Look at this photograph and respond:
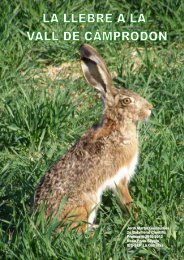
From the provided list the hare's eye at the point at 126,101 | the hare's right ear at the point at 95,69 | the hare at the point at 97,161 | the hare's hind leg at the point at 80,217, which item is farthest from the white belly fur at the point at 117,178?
the hare's right ear at the point at 95,69

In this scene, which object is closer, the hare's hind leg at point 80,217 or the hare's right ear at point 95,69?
the hare's hind leg at point 80,217

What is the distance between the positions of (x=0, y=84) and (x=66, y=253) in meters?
2.62

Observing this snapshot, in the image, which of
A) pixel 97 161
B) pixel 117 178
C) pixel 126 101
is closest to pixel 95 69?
pixel 126 101

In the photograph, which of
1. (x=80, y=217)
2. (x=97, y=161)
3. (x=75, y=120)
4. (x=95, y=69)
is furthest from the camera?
(x=75, y=120)

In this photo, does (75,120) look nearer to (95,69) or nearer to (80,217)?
(95,69)

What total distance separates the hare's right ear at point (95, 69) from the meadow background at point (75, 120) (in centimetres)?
61

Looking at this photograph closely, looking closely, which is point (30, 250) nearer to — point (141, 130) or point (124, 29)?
point (141, 130)

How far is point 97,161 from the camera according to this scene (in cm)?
627

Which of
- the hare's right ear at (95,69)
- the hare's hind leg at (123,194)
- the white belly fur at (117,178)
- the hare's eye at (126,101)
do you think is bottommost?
the hare's hind leg at (123,194)

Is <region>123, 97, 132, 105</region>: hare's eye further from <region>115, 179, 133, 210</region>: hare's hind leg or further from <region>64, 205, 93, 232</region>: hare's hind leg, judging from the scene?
<region>64, 205, 93, 232</region>: hare's hind leg

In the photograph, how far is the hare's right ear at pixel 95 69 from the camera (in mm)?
6352

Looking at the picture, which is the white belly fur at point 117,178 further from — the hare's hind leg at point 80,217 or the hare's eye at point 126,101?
the hare's eye at point 126,101

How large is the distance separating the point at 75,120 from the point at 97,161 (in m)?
1.24

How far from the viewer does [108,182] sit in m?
6.32
